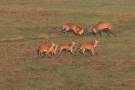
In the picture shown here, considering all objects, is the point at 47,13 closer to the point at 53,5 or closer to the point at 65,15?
the point at 65,15

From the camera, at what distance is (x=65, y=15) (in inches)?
1364

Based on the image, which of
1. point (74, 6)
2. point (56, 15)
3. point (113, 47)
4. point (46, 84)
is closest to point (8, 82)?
point (46, 84)

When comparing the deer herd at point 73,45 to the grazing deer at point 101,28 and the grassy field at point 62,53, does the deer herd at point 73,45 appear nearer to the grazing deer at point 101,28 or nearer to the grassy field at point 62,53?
the grazing deer at point 101,28

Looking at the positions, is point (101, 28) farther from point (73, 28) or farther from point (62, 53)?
point (62, 53)

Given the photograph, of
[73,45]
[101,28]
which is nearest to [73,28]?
[101,28]

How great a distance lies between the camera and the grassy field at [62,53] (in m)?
20.0

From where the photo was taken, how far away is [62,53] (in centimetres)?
2488

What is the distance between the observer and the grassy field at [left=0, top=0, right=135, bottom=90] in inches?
788

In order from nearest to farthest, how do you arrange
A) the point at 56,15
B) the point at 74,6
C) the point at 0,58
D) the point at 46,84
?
the point at 46,84, the point at 0,58, the point at 56,15, the point at 74,6

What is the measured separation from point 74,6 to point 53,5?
5.80ft

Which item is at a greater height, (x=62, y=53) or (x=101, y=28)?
(x=101, y=28)

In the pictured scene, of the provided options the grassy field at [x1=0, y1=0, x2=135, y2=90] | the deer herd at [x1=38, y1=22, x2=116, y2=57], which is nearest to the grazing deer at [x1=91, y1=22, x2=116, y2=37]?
the deer herd at [x1=38, y1=22, x2=116, y2=57]

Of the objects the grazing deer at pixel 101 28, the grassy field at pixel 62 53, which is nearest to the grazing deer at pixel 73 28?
the grassy field at pixel 62 53

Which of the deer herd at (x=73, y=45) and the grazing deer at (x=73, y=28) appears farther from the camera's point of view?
the grazing deer at (x=73, y=28)
